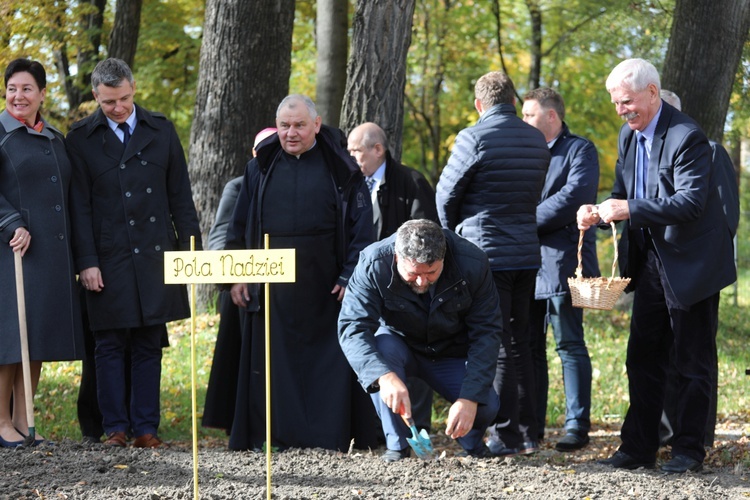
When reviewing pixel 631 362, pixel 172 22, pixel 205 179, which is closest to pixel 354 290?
pixel 631 362

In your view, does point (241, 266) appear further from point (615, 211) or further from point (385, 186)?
point (385, 186)

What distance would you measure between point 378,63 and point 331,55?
3.71 metres

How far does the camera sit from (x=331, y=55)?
12.0 metres

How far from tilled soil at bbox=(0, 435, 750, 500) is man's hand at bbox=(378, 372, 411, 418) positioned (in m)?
0.36

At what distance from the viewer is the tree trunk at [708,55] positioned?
10.2 meters

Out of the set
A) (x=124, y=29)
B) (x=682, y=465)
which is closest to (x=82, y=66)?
(x=124, y=29)

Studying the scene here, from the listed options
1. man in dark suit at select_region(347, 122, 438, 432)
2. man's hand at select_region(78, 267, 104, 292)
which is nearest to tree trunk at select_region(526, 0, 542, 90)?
man in dark suit at select_region(347, 122, 438, 432)

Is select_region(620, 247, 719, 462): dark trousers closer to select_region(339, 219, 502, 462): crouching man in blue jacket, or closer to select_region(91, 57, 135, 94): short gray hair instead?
select_region(339, 219, 502, 462): crouching man in blue jacket

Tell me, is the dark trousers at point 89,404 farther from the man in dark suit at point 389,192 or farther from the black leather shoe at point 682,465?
the black leather shoe at point 682,465

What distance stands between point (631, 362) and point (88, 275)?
3.28m

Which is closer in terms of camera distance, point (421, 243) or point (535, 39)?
point (421, 243)

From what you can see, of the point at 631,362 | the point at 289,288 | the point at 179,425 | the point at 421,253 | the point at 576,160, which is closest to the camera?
the point at 421,253

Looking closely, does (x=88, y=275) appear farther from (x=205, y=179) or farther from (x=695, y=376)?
(x=205, y=179)

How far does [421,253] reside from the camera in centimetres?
507
